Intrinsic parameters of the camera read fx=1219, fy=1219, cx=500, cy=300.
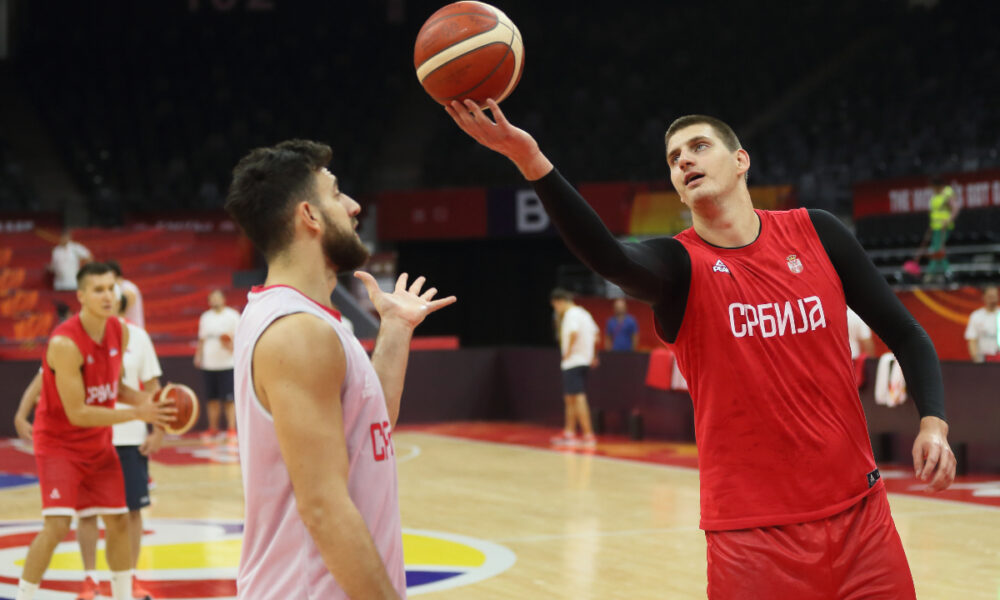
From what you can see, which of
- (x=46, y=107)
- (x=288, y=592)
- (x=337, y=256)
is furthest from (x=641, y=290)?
(x=46, y=107)

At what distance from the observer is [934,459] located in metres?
3.24

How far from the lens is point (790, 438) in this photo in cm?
328

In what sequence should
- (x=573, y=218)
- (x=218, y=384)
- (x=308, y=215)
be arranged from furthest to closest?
(x=218, y=384)
(x=573, y=218)
(x=308, y=215)

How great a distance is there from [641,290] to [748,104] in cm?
2430

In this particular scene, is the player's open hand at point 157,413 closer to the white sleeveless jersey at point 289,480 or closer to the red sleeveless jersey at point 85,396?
the red sleeveless jersey at point 85,396

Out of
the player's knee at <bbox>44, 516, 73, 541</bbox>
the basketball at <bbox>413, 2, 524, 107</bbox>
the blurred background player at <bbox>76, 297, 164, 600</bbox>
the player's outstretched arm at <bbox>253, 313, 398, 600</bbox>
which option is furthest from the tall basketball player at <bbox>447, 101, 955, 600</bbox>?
the blurred background player at <bbox>76, 297, 164, 600</bbox>

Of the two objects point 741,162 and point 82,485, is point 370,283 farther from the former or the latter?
point 82,485

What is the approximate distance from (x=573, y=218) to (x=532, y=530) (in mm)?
6405

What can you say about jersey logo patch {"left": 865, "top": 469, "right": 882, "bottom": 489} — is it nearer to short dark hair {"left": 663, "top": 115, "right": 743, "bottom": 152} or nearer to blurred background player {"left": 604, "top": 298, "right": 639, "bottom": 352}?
short dark hair {"left": 663, "top": 115, "right": 743, "bottom": 152}

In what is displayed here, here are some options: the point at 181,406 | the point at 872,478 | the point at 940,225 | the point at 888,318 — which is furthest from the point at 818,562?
the point at 940,225

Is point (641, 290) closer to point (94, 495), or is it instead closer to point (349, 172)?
point (94, 495)

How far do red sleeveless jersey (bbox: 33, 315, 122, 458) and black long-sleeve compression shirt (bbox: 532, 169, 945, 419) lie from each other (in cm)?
391

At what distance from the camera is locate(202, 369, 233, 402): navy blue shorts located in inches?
618

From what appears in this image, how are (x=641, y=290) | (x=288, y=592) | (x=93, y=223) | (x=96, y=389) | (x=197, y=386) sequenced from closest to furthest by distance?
1. (x=288, y=592)
2. (x=641, y=290)
3. (x=96, y=389)
4. (x=197, y=386)
5. (x=93, y=223)
